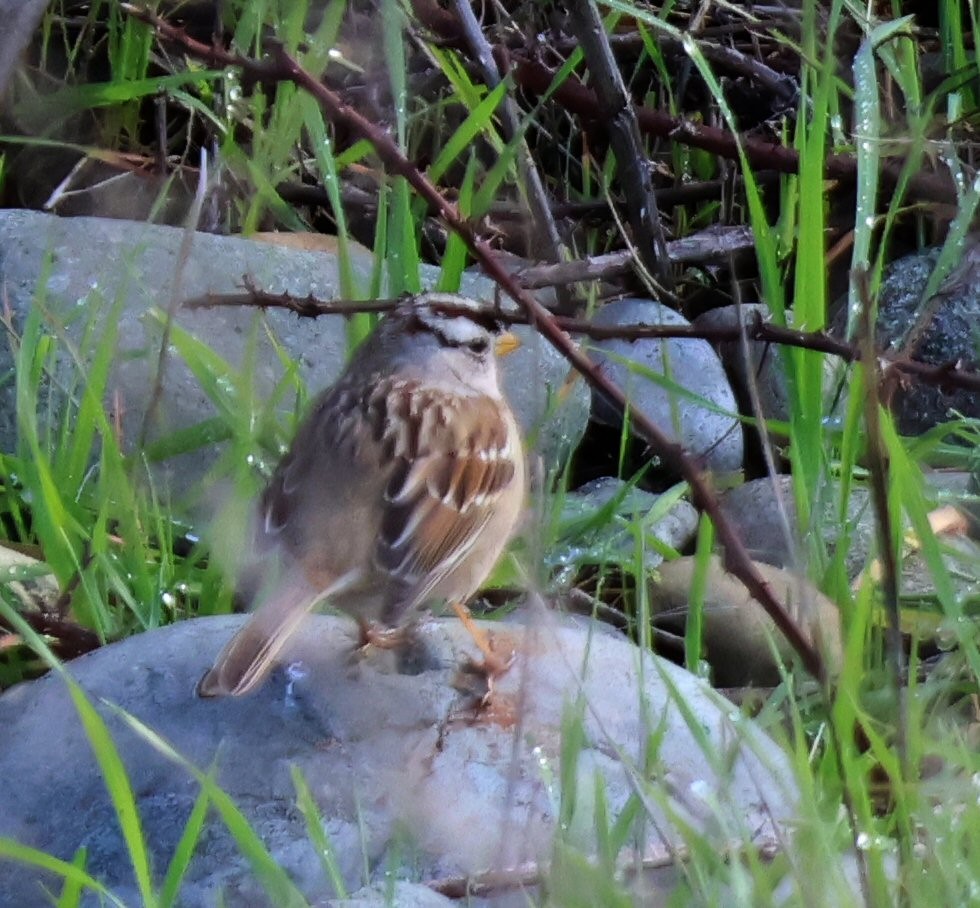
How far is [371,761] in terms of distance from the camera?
2.54 m

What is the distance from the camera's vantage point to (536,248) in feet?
14.1

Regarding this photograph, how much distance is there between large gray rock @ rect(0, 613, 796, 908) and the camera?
7.41 ft

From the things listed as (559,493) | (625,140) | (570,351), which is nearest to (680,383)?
(625,140)

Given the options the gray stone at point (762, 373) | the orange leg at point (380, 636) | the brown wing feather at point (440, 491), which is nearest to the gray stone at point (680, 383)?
the gray stone at point (762, 373)

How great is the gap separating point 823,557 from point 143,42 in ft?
8.78

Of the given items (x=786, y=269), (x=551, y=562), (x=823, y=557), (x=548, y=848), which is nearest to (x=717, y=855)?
(x=548, y=848)

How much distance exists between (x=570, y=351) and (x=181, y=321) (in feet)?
5.85

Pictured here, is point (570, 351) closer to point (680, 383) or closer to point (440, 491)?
point (440, 491)

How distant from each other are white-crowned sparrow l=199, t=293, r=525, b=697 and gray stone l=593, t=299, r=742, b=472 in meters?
0.76

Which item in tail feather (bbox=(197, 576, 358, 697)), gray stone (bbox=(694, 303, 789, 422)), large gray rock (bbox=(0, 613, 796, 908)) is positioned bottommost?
gray stone (bbox=(694, 303, 789, 422))

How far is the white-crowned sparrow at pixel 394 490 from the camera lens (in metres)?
2.80

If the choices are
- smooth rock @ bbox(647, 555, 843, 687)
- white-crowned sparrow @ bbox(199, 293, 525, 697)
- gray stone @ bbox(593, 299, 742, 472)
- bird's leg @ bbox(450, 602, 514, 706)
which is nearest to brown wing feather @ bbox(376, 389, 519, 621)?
white-crowned sparrow @ bbox(199, 293, 525, 697)

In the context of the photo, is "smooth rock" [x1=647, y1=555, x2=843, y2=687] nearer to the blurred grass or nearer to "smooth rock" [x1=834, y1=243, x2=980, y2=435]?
the blurred grass

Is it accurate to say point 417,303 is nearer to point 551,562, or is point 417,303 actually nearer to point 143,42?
point 551,562
